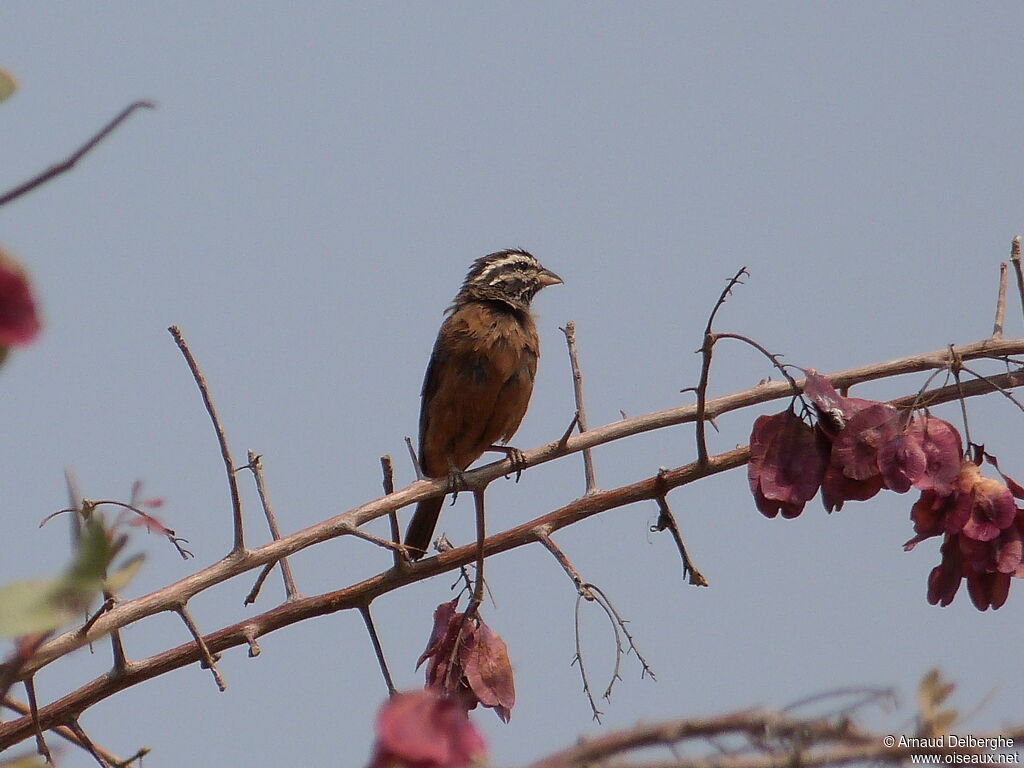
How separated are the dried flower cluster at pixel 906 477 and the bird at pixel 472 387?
11.4 ft

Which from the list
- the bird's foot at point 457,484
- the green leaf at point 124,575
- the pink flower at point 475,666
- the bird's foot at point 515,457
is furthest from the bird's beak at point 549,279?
the green leaf at point 124,575

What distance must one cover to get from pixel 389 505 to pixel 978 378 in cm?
188

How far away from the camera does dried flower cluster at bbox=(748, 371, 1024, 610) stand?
339 centimetres

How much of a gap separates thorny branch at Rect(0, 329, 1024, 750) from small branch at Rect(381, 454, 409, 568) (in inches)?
1.5

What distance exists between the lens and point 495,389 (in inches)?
287

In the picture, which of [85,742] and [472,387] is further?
[472,387]

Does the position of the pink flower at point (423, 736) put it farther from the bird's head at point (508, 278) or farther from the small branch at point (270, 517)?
the bird's head at point (508, 278)

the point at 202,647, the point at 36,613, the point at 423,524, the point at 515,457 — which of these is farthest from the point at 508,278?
the point at 36,613

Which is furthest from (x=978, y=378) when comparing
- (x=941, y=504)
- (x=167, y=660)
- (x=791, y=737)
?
(x=791, y=737)

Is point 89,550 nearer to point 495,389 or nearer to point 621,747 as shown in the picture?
Result: point 621,747

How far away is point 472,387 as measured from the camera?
288 inches

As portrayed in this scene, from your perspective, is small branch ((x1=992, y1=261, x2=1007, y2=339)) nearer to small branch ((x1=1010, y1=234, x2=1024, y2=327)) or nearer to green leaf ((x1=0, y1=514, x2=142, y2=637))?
small branch ((x1=1010, y1=234, x2=1024, y2=327))

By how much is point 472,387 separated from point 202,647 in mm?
3898

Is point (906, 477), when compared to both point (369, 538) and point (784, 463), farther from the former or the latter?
point (369, 538)
